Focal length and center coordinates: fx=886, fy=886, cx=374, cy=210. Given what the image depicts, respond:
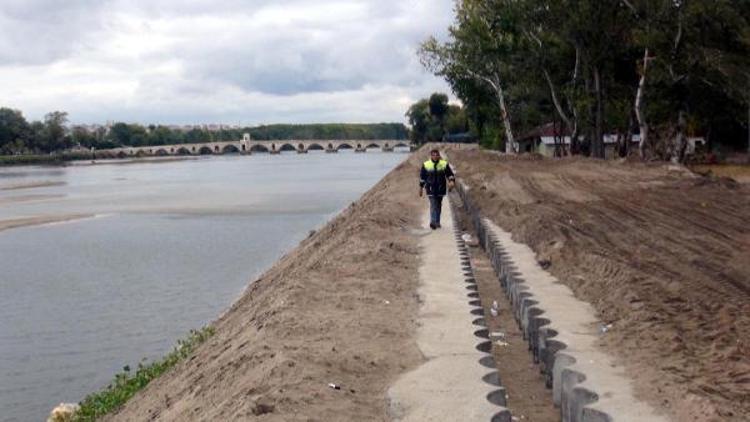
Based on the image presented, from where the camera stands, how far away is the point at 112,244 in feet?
112

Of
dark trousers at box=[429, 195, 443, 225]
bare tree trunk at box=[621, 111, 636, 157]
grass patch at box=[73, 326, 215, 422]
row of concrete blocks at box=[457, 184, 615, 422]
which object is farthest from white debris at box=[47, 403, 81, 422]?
bare tree trunk at box=[621, 111, 636, 157]

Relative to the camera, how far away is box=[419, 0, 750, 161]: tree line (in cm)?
3756

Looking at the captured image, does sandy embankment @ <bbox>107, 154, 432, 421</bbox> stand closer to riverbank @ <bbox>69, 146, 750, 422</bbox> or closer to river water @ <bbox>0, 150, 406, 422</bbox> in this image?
riverbank @ <bbox>69, 146, 750, 422</bbox>

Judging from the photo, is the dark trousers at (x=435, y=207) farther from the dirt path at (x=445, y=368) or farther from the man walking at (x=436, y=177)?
the dirt path at (x=445, y=368)

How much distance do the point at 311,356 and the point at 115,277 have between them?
18516mm


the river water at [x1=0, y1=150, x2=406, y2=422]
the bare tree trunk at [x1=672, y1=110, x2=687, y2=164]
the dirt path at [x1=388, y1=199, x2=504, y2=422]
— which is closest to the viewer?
the dirt path at [x1=388, y1=199, x2=504, y2=422]

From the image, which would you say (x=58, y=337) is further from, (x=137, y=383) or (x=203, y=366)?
(x=203, y=366)

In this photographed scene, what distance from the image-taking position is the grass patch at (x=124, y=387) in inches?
462

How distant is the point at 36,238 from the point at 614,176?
23684 mm

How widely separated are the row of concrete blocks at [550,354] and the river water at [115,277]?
22.6 ft

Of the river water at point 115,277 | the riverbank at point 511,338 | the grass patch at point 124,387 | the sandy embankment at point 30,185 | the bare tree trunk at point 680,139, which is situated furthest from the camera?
the sandy embankment at point 30,185

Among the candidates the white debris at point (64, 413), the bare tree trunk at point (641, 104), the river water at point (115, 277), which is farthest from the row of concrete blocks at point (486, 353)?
the bare tree trunk at point (641, 104)

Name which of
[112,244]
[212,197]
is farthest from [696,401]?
[212,197]

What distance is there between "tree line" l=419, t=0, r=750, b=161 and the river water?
12.8 metres
